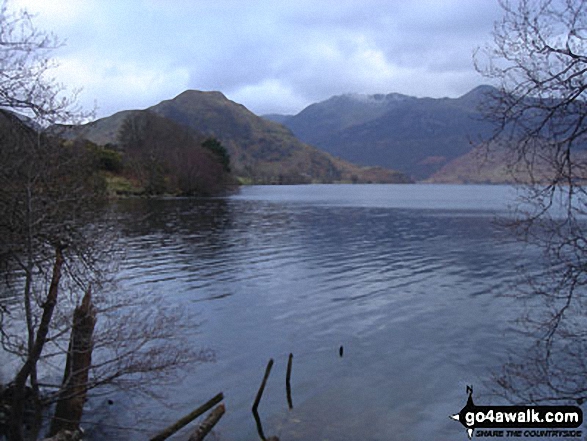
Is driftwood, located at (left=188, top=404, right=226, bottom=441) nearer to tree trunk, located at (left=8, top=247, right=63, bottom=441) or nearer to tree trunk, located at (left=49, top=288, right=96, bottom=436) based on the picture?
tree trunk, located at (left=49, top=288, right=96, bottom=436)

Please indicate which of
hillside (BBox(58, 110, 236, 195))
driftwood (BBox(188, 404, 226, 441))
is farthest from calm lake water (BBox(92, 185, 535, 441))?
hillside (BBox(58, 110, 236, 195))

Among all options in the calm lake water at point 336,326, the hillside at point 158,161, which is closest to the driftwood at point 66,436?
the calm lake water at point 336,326

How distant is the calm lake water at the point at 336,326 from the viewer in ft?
42.0

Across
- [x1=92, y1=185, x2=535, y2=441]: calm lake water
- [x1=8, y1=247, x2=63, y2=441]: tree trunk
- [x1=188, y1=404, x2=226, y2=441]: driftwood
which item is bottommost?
[x1=92, y1=185, x2=535, y2=441]: calm lake water

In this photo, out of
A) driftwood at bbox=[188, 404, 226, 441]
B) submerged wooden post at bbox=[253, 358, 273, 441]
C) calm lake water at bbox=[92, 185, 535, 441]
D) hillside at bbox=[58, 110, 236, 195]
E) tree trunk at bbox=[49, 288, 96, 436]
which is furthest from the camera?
hillside at bbox=[58, 110, 236, 195]

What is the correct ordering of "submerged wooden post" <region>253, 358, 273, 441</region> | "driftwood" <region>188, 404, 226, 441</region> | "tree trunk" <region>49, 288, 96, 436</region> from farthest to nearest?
"submerged wooden post" <region>253, 358, 273, 441</region> < "tree trunk" <region>49, 288, 96, 436</region> < "driftwood" <region>188, 404, 226, 441</region>

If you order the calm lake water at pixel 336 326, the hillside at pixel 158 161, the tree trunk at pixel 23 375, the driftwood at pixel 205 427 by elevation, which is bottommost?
the calm lake water at pixel 336 326

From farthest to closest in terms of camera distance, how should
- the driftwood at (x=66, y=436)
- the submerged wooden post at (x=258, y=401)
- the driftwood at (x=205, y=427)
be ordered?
the submerged wooden post at (x=258, y=401), the driftwood at (x=205, y=427), the driftwood at (x=66, y=436)

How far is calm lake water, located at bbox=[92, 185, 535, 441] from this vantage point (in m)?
12.8

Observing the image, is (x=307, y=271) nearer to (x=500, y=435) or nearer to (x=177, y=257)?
(x=177, y=257)

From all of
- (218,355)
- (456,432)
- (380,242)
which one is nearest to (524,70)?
(456,432)

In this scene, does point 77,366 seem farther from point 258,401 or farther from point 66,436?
point 258,401

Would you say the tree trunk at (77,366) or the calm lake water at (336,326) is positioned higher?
the tree trunk at (77,366)

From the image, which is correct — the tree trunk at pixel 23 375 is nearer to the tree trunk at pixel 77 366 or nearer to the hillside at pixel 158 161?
the tree trunk at pixel 77 366
